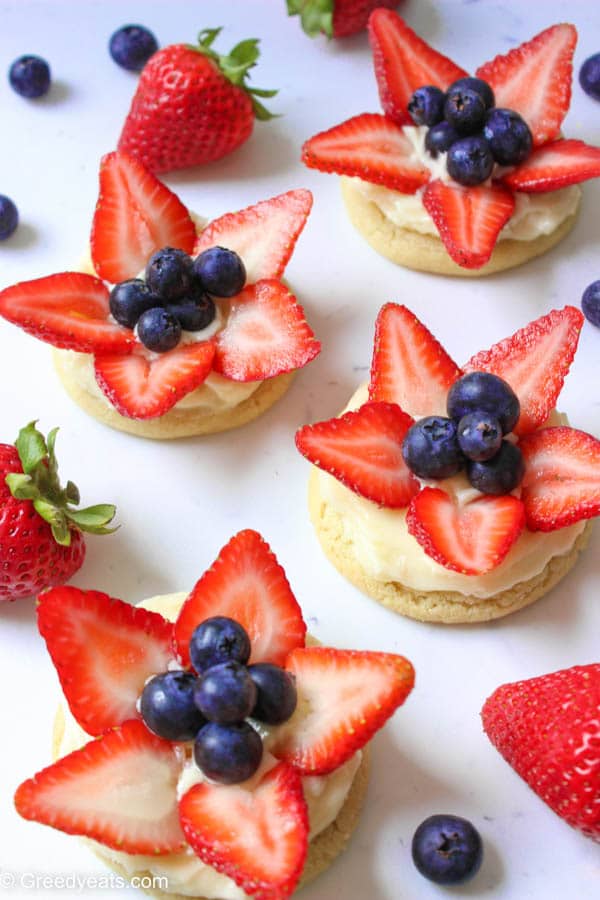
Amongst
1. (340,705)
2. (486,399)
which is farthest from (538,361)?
(340,705)

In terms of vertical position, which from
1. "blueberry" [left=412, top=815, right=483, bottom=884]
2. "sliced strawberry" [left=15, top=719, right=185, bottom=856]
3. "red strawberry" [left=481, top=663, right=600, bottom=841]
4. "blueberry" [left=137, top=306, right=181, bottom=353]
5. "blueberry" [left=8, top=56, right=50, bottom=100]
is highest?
"blueberry" [left=8, top=56, right=50, bottom=100]

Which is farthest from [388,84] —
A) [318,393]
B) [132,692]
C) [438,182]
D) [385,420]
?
[132,692]

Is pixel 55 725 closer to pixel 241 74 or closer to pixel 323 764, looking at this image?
pixel 323 764

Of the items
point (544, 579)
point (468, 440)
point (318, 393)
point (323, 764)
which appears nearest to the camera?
point (323, 764)

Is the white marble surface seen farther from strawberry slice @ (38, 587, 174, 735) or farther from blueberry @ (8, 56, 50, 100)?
strawberry slice @ (38, 587, 174, 735)

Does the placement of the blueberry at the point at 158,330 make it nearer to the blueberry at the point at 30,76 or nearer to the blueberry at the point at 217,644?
the blueberry at the point at 217,644

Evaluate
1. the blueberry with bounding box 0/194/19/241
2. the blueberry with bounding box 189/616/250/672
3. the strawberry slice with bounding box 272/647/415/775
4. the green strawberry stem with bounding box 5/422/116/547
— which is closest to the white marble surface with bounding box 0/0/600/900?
the blueberry with bounding box 0/194/19/241

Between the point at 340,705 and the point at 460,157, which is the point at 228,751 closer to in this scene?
the point at 340,705

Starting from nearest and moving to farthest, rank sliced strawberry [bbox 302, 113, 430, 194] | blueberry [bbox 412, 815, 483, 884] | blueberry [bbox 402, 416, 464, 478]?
1. blueberry [bbox 412, 815, 483, 884]
2. blueberry [bbox 402, 416, 464, 478]
3. sliced strawberry [bbox 302, 113, 430, 194]
